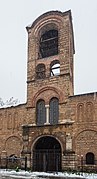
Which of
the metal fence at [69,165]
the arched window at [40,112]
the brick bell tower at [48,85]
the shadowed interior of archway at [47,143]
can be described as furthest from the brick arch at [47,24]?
the metal fence at [69,165]

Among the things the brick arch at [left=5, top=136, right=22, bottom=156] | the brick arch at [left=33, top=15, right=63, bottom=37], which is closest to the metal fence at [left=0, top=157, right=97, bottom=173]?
the brick arch at [left=5, top=136, right=22, bottom=156]

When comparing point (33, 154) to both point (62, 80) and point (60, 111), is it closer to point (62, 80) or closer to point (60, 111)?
point (60, 111)

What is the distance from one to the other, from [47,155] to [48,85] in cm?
604

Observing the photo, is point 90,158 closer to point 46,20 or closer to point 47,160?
point 47,160

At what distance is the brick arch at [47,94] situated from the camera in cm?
2356

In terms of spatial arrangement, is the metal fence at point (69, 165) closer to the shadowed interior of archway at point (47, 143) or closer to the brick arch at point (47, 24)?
the shadowed interior of archway at point (47, 143)

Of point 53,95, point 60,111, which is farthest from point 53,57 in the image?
point 60,111

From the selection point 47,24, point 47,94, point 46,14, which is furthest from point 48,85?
point 46,14

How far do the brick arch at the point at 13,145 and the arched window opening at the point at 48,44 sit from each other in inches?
325

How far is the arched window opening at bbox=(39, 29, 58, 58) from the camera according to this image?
26.2 meters

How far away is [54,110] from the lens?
23688 millimetres

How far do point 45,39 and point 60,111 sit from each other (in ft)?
25.6

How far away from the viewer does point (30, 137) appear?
2395cm

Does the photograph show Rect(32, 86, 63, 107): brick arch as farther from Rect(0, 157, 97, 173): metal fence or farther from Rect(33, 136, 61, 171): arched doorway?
Rect(0, 157, 97, 173): metal fence
